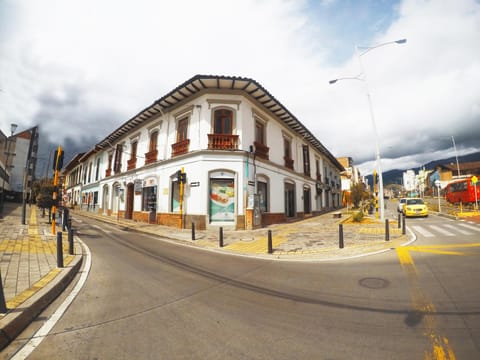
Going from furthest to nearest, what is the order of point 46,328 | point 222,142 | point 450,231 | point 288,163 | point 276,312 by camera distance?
point 288,163 → point 222,142 → point 450,231 → point 276,312 → point 46,328

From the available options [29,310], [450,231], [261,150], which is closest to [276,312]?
[29,310]

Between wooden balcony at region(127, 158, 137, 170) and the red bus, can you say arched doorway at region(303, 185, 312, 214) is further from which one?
the red bus

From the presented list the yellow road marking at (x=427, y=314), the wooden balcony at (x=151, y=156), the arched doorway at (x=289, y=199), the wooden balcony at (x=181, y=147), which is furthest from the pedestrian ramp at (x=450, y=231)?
the wooden balcony at (x=151, y=156)

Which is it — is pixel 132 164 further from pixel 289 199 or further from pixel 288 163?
pixel 289 199

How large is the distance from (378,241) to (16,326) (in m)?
9.86

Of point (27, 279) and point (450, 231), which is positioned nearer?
point (27, 279)

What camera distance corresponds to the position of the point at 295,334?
2.82 meters

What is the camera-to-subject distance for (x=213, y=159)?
1359cm

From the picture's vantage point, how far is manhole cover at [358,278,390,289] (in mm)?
4438

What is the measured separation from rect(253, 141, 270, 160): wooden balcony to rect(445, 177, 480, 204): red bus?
23.3 meters

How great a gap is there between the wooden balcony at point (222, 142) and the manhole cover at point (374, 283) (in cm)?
1039

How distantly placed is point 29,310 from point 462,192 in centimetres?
3717

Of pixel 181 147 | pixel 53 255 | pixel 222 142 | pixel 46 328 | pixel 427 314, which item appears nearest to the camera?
pixel 46 328

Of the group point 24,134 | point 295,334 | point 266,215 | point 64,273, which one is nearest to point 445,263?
point 295,334
